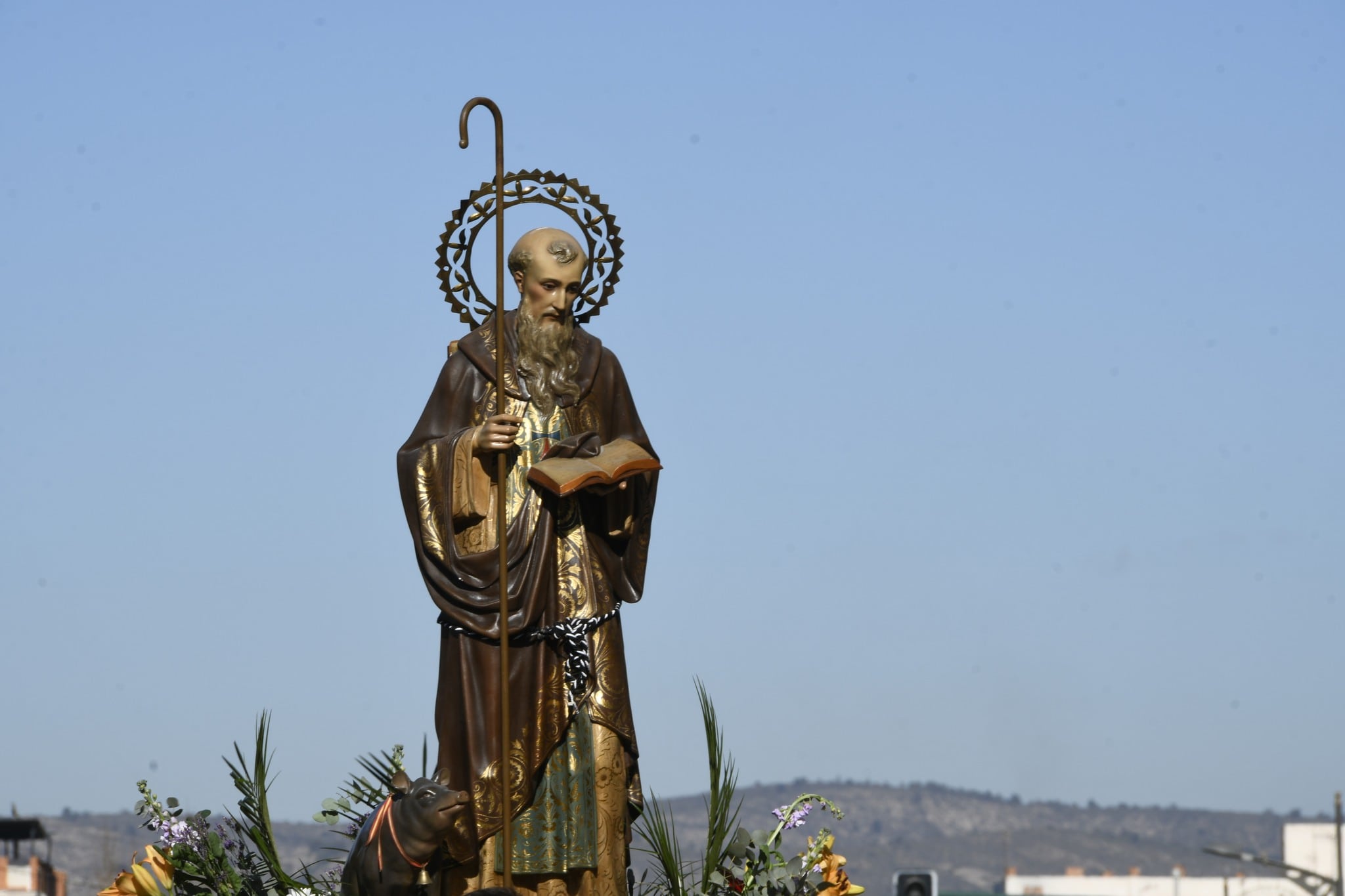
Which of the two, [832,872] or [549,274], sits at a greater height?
[549,274]

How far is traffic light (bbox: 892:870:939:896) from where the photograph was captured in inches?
565

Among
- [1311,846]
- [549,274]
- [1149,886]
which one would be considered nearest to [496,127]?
[549,274]

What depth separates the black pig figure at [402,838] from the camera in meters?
10.4

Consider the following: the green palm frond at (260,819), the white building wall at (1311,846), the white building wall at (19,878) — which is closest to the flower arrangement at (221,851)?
the green palm frond at (260,819)

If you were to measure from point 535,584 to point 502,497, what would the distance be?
510 mm

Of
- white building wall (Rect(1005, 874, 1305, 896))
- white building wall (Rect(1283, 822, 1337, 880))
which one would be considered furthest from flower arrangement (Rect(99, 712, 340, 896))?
white building wall (Rect(1005, 874, 1305, 896))

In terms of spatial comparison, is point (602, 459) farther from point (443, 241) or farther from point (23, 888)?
point (23, 888)

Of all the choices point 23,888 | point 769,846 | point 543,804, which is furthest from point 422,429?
point 23,888

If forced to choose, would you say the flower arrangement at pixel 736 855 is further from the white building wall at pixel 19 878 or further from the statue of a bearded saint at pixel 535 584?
the white building wall at pixel 19 878

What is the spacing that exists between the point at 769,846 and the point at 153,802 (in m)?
3.05

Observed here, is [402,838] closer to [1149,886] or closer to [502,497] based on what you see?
[502,497]

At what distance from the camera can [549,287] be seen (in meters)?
11.8

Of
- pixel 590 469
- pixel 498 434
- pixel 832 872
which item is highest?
pixel 498 434

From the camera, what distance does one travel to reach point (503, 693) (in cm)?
1090
